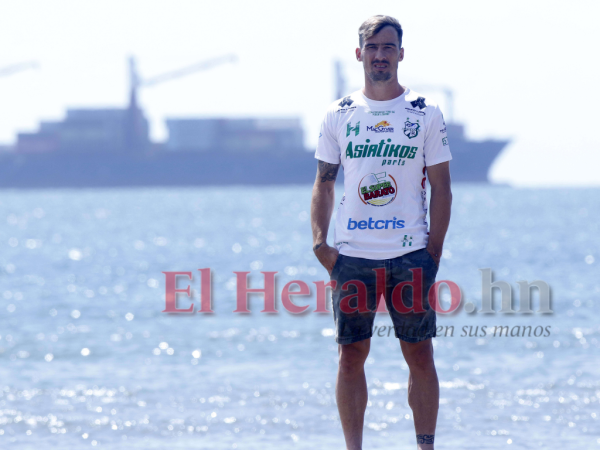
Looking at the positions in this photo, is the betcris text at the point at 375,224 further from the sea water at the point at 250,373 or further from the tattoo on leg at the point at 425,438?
the sea water at the point at 250,373

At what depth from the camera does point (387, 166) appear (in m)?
3.17

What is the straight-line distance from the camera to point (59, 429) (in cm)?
534

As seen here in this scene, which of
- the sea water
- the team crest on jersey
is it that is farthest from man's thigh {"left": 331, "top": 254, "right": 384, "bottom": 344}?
the sea water

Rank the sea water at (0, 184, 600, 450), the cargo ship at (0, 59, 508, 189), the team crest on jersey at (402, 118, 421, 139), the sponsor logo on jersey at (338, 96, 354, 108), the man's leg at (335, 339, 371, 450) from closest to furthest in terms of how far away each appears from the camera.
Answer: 1. the team crest on jersey at (402, 118, 421, 139)
2. the sponsor logo on jersey at (338, 96, 354, 108)
3. the man's leg at (335, 339, 371, 450)
4. the sea water at (0, 184, 600, 450)
5. the cargo ship at (0, 59, 508, 189)

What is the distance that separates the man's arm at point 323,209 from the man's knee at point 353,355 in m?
0.33

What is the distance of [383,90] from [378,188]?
395 mm

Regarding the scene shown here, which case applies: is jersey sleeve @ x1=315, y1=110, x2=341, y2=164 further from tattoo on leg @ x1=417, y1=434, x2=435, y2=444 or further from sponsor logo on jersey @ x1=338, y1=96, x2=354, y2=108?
tattoo on leg @ x1=417, y1=434, x2=435, y2=444

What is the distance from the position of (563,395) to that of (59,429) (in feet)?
12.0

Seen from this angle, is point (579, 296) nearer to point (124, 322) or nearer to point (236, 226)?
point (124, 322)

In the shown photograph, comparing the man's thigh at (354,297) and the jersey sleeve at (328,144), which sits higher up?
the jersey sleeve at (328,144)

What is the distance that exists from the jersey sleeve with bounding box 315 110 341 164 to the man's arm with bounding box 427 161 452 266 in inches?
15.2

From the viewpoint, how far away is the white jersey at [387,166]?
3.16 meters

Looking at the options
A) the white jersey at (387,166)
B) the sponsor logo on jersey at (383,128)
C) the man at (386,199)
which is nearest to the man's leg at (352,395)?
the man at (386,199)

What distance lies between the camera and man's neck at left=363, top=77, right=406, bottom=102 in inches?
127
